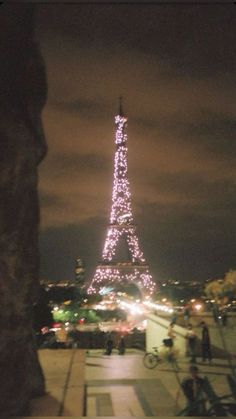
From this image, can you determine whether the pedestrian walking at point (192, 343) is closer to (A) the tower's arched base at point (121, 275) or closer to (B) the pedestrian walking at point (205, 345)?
(B) the pedestrian walking at point (205, 345)

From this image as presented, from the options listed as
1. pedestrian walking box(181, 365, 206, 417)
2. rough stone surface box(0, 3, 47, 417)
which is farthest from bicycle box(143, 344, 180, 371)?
rough stone surface box(0, 3, 47, 417)

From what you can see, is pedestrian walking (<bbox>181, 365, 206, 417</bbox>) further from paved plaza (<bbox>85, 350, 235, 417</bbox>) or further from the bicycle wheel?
the bicycle wheel

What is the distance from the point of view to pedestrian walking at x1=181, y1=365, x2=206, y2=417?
658 centimetres

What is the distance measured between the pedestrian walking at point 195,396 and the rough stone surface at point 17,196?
6.19 ft

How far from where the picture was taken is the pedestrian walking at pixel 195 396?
6577mm

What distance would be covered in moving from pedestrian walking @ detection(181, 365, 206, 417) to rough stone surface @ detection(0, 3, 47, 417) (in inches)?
74.3

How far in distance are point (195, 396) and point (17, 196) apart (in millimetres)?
3073

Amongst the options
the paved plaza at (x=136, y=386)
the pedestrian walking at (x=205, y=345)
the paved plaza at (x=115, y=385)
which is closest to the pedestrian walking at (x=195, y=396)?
the paved plaza at (x=115, y=385)

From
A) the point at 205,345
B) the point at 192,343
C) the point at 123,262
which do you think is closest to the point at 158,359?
the point at 192,343

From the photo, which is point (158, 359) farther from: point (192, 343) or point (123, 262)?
point (123, 262)

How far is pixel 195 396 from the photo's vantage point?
7.32 m

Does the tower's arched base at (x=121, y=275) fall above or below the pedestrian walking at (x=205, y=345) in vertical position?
above

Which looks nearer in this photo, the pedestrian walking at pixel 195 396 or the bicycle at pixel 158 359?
the pedestrian walking at pixel 195 396

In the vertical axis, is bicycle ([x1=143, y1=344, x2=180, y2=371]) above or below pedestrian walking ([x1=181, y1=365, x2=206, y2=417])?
above
